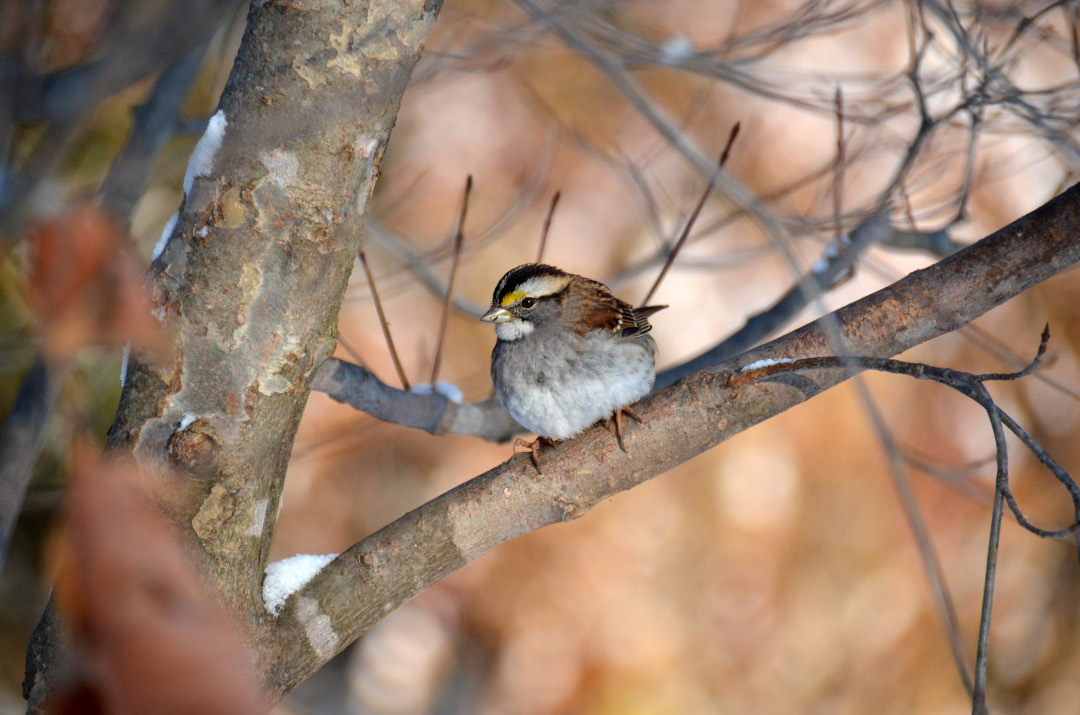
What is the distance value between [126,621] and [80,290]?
0.36 m

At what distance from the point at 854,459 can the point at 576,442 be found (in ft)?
14.8

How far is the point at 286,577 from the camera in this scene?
199 centimetres

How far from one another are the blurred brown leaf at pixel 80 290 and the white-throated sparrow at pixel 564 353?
→ 4.82ft

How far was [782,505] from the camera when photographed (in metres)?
5.91

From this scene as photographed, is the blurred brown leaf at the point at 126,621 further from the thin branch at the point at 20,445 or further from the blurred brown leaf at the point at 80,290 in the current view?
the thin branch at the point at 20,445

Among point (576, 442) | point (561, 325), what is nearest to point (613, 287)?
point (561, 325)

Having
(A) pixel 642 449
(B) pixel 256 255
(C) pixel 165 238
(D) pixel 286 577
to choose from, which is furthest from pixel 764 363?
(C) pixel 165 238

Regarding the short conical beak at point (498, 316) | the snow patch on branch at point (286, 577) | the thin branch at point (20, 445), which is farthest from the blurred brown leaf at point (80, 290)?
the thin branch at point (20, 445)

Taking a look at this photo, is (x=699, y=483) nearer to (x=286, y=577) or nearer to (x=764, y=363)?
(x=764, y=363)

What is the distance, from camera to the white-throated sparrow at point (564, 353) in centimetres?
244

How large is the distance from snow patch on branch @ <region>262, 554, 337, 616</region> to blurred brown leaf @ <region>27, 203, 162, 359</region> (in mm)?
1311

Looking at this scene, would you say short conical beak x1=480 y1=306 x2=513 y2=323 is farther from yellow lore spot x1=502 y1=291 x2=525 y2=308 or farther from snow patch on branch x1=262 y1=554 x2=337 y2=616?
snow patch on branch x1=262 y1=554 x2=337 y2=616

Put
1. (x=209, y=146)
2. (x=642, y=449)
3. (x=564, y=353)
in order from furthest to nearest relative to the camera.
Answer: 1. (x=564, y=353)
2. (x=642, y=449)
3. (x=209, y=146)

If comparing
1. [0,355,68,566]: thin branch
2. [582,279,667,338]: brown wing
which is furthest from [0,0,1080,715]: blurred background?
[0,355,68,566]: thin branch
